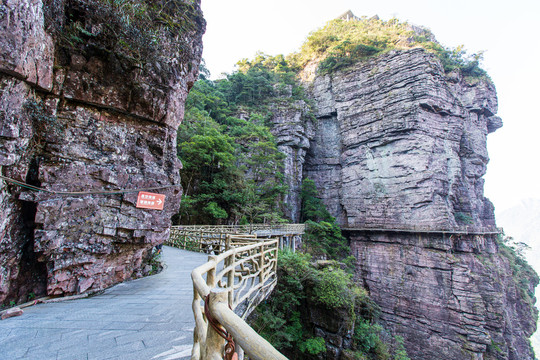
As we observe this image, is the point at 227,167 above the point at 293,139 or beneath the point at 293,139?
beneath

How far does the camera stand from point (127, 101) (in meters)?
4.79

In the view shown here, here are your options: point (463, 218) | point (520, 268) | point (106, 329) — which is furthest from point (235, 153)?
point (520, 268)

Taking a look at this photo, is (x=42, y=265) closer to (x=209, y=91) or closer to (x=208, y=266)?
(x=208, y=266)

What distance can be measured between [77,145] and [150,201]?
167 cm

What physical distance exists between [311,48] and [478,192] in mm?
21558

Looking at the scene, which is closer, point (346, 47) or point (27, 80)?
point (27, 80)

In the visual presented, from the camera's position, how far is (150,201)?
4.98 meters

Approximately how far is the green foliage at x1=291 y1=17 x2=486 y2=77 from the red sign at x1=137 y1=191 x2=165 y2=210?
22273 mm

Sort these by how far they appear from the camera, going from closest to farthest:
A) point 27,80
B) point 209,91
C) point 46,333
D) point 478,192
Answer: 1. point 46,333
2. point 27,80
3. point 478,192
4. point 209,91

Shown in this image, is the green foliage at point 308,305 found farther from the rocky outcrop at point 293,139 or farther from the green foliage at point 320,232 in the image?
the rocky outcrop at point 293,139

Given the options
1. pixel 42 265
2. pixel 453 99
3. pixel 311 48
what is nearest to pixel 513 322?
pixel 453 99

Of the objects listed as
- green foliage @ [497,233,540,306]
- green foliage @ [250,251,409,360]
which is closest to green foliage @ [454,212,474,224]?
green foliage @ [497,233,540,306]

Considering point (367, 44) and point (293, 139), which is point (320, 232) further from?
point (367, 44)

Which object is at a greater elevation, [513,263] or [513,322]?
[513,263]
